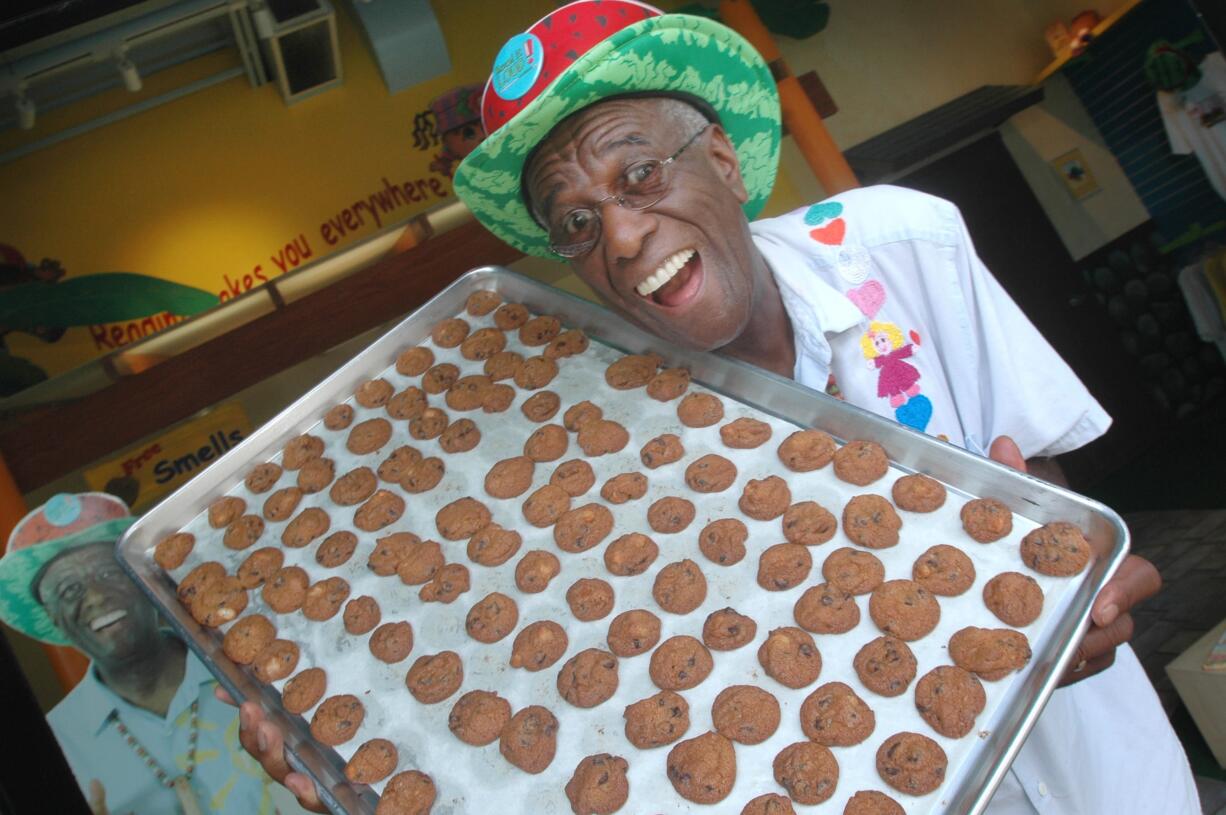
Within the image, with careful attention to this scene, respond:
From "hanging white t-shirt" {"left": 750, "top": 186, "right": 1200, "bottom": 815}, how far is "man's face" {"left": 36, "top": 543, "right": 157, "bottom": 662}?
1.45m

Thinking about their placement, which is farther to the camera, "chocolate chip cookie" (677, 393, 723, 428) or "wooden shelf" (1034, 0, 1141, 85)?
"wooden shelf" (1034, 0, 1141, 85)

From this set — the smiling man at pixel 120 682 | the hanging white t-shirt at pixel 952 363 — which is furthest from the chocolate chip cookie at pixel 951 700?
the smiling man at pixel 120 682

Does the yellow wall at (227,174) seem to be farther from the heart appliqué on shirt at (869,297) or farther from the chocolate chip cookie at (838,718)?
the chocolate chip cookie at (838,718)

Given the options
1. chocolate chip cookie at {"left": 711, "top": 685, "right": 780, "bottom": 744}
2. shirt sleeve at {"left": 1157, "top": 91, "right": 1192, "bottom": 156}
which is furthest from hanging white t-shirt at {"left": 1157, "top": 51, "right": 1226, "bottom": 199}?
chocolate chip cookie at {"left": 711, "top": 685, "right": 780, "bottom": 744}

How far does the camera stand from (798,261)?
5.94 ft

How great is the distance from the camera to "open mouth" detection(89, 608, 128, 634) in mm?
1955

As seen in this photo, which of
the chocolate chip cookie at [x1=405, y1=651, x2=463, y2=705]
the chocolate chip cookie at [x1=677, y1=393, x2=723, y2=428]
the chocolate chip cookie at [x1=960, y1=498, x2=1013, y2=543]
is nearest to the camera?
the chocolate chip cookie at [x1=960, y1=498, x2=1013, y2=543]

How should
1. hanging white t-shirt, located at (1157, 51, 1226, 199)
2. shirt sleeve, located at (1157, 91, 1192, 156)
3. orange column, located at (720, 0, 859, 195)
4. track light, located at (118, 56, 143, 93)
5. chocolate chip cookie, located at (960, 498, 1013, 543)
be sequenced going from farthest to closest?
shirt sleeve, located at (1157, 91, 1192, 156), hanging white t-shirt, located at (1157, 51, 1226, 199), orange column, located at (720, 0, 859, 195), track light, located at (118, 56, 143, 93), chocolate chip cookie, located at (960, 498, 1013, 543)

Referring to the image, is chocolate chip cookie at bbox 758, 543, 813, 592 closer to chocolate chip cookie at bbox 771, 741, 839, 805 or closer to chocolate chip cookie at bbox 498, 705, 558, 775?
chocolate chip cookie at bbox 771, 741, 839, 805

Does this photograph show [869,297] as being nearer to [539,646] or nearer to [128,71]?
[539,646]

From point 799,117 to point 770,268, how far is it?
1.90 metres

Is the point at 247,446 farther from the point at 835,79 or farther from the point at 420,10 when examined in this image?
the point at 835,79

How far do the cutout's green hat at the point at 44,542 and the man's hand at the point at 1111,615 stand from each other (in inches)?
70.3

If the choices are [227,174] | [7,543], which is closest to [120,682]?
[7,543]
